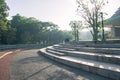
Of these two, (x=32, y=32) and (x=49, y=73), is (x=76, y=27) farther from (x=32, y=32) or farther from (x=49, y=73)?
(x=49, y=73)

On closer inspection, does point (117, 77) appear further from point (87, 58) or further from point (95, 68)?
point (87, 58)

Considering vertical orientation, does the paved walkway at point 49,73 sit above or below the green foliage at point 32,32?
below

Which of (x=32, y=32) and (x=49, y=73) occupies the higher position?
(x=32, y=32)

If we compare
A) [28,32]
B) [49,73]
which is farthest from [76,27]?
[49,73]

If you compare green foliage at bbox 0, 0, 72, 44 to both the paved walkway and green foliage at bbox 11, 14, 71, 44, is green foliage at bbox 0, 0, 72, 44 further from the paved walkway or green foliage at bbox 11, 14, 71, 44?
the paved walkway

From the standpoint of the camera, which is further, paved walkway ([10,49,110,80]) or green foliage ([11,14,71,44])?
green foliage ([11,14,71,44])

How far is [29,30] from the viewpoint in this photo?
230ft

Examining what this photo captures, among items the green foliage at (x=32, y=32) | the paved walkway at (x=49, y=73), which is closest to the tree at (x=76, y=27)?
the green foliage at (x=32, y=32)

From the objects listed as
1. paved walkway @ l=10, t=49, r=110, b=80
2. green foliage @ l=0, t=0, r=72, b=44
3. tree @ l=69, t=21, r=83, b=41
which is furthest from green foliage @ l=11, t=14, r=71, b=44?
paved walkway @ l=10, t=49, r=110, b=80

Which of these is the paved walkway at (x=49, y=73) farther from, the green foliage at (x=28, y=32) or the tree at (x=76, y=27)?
the green foliage at (x=28, y=32)

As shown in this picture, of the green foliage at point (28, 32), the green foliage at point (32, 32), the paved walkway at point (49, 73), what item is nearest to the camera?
the paved walkway at point (49, 73)

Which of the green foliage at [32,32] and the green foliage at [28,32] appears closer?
the green foliage at [28,32]

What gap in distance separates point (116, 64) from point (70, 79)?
2.47m

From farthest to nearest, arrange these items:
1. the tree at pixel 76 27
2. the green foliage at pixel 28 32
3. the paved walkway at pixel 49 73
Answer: the green foliage at pixel 28 32, the tree at pixel 76 27, the paved walkway at pixel 49 73
